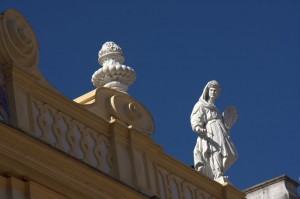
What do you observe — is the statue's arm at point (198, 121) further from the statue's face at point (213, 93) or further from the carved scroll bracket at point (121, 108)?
the carved scroll bracket at point (121, 108)

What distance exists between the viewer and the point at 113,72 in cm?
2133

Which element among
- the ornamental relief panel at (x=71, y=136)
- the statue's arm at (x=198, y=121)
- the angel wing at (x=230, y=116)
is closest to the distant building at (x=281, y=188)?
the angel wing at (x=230, y=116)

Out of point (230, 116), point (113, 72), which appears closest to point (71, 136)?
point (113, 72)

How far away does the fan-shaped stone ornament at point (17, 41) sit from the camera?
18.6 meters

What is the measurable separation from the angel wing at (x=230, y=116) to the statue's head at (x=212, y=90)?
412mm

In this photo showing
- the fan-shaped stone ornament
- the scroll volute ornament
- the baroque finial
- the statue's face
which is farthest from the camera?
the statue's face

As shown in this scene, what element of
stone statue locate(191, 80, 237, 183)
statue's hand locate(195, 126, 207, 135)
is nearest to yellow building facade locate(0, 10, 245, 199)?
stone statue locate(191, 80, 237, 183)

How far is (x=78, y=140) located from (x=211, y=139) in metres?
3.51

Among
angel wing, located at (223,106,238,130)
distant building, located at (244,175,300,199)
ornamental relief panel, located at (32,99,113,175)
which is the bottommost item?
ornamental relief panel, located at (32,99,113,175)

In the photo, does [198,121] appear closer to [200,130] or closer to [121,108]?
[200,130]

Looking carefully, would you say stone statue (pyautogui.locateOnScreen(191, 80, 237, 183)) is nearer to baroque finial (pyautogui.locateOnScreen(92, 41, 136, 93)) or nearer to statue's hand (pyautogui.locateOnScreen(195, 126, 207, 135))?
statue's hand (pyautogui.locateOnScreen(195, 126, 207, 135))

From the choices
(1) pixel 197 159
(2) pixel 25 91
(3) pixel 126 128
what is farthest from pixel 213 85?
(2) pixel 25 91

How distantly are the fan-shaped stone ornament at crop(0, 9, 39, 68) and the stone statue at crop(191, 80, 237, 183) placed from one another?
4006 mm

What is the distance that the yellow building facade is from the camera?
59.2 ft
